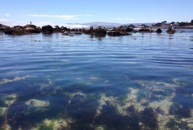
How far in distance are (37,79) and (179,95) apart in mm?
6834

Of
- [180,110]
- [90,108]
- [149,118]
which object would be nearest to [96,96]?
[90,108]

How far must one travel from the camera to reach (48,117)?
913 centimetres

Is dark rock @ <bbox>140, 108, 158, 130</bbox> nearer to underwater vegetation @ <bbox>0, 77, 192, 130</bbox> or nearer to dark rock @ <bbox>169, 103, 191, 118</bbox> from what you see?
underwater vegetation @ <bbox>0, 77, 192, 130</bbox>

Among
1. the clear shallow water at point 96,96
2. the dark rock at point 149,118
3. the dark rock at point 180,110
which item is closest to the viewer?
the dark rock at point 149,118

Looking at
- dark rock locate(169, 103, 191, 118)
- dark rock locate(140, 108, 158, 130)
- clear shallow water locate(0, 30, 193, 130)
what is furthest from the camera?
dark rock locate(169, 103, 191, 118)

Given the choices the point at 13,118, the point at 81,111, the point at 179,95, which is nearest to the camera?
the point at 13,118

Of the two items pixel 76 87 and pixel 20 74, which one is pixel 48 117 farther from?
pixel 20 74

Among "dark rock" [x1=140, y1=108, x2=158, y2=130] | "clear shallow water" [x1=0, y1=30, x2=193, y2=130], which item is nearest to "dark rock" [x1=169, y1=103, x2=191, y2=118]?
"clear shallow water" [x1=0, y1=30, x2=193, y2=130]

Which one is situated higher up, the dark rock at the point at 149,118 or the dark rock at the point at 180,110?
the dark rock at the point at 180,110

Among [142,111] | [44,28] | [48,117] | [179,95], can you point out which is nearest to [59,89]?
[48,117]

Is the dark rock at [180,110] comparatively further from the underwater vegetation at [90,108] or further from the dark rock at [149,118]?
the dark rock at [149,118]

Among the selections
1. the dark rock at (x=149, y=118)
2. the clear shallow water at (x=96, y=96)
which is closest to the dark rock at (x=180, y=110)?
the clear shallow water at (x=96, y=96)

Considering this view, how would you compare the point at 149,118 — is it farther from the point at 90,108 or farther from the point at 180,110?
the point at 90,108

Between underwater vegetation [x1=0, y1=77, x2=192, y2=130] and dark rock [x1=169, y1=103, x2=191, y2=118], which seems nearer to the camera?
underwater vegetation [x1=0, y1=77, x2=192, y2=130]
